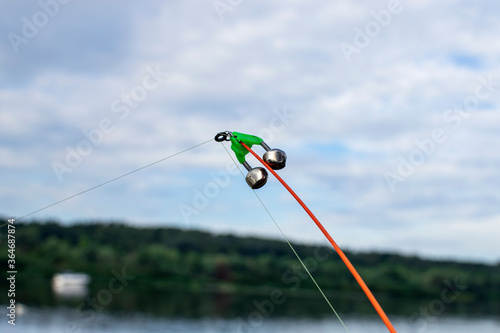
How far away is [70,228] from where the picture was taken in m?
73.6

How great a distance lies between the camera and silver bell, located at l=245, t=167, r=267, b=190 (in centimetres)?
571

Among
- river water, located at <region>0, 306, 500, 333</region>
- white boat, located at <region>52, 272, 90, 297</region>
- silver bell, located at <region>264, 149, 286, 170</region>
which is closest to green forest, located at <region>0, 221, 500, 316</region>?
white boat, located at <region>52, 272, 90, 297</region>

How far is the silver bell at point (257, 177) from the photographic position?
571 cm

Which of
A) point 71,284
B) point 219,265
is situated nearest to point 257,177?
point 71,284

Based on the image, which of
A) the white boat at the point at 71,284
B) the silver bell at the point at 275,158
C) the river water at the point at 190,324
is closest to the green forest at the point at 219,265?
the white boat at the point at 71,284

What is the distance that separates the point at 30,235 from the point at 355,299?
40.8 metres

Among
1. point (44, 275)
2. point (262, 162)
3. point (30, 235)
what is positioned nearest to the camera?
point (262, 162)

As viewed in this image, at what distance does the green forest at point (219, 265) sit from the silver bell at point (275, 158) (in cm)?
6398

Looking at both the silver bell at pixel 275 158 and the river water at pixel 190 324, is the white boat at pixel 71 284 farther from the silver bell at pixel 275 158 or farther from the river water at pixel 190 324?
the silver bell at pixel 275 158

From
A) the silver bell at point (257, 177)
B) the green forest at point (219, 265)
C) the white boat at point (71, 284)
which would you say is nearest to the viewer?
the silver bell at point (257, 177)

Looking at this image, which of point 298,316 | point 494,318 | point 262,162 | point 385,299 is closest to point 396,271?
point 385,299

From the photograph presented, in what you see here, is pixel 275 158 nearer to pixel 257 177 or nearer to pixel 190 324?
pixel 257 177

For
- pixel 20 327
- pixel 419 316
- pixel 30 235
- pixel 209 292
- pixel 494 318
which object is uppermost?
pixel 30 235

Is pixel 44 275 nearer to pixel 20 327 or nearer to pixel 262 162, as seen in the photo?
pixel 20 327
